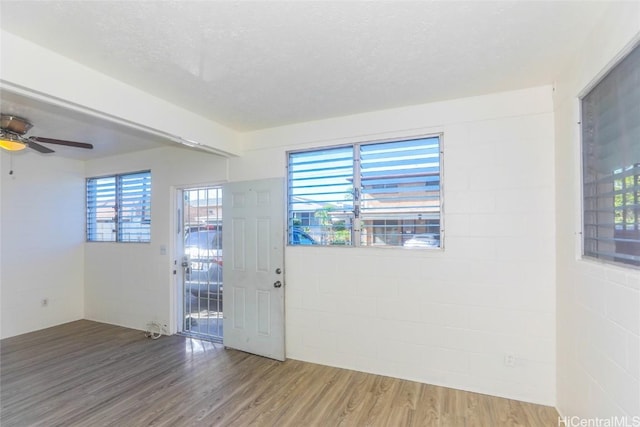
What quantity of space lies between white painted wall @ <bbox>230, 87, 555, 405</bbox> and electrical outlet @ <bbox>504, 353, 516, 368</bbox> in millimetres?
37

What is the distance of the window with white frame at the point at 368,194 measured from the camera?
2799mm

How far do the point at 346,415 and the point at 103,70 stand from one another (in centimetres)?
314

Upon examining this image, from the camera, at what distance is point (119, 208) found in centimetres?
463

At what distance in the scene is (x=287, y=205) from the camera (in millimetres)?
3379

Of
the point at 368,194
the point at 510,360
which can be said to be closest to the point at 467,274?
the point at 510,360

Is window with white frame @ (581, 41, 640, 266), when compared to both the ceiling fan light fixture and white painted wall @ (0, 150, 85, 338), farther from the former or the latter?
white painted wall @ (0, 150, 85, 338)

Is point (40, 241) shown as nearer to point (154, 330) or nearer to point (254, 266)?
point (154, 330)

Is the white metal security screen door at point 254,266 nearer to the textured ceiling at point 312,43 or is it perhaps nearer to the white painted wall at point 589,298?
the textured ceiling at point 312,43

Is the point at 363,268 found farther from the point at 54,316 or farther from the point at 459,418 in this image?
the point at 54,316

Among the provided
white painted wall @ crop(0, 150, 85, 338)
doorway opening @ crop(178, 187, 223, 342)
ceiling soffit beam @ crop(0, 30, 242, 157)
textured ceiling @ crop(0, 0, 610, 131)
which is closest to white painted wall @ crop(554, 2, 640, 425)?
textured ceiling @ crop(0, 0, 610, 131)

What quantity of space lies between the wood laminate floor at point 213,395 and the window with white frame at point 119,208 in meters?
1.69

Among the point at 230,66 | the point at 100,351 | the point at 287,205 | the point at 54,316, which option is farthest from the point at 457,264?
the point at 54,316

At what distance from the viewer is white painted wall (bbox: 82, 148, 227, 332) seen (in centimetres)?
400

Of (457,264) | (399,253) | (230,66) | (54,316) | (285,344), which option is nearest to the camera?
(230,66)
